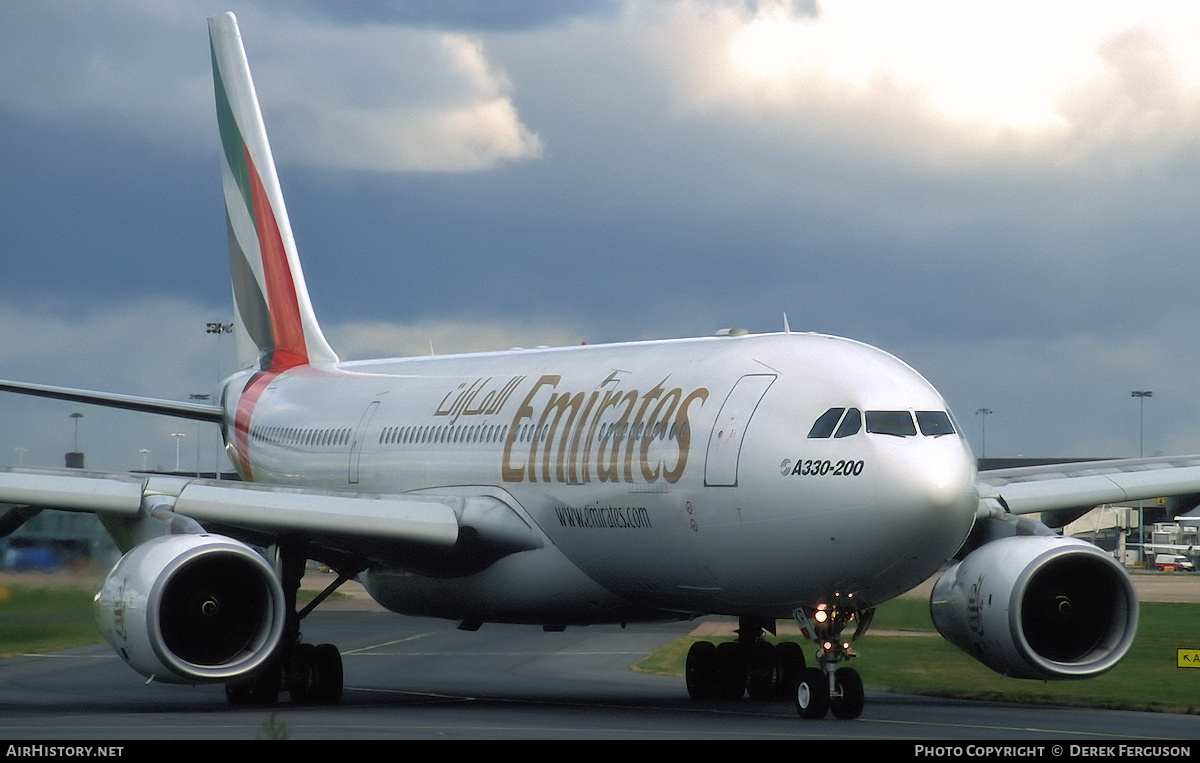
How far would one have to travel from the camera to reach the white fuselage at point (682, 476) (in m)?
15.9

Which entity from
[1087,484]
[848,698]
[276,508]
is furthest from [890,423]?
[276,508]

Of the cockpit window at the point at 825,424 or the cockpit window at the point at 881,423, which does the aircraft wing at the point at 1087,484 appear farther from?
the cockpit window at the point at 825,424

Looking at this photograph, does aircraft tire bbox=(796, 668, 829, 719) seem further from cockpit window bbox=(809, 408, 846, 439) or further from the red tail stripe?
the red tail stripe

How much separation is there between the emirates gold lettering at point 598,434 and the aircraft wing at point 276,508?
2.46 ft

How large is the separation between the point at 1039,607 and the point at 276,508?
864cm

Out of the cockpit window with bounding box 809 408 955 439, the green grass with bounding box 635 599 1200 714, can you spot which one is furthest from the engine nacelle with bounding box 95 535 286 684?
the green grass with bounding box 635 599 1200 714

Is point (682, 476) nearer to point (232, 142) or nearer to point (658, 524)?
point (658, 524)

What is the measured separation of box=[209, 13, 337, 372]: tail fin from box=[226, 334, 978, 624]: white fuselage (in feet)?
21.5

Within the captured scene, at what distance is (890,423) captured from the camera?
52.9 feet

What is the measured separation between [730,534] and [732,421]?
115cm

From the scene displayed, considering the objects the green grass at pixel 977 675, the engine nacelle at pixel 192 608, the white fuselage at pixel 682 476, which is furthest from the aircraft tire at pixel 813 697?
the engine nacelle at pixel 192 608

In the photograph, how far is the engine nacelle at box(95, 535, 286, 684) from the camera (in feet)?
56.7

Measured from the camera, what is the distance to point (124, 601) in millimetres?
17469

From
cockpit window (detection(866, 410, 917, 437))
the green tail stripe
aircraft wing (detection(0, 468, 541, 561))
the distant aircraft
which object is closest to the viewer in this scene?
cockpit window (detection(866, 410, 917, 437))
